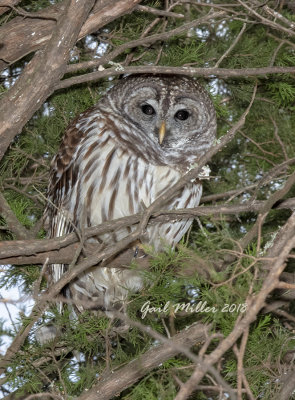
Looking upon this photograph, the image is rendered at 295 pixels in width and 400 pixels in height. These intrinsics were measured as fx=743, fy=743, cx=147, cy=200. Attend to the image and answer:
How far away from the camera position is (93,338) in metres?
3.69

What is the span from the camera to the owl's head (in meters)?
4.54


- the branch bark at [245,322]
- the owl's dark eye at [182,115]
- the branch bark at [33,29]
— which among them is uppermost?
the branch bark at [33,29]

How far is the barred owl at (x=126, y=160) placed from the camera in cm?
420

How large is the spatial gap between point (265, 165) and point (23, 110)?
7.11ft

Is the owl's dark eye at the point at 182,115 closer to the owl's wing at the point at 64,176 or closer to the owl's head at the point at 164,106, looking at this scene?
the owl's head at the point at 164,106

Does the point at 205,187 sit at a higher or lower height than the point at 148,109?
lower

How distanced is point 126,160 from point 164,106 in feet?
1.71

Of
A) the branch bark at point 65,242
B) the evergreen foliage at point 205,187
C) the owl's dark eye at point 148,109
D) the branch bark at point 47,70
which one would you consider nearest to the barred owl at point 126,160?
the owl's dark eye at point 148,109

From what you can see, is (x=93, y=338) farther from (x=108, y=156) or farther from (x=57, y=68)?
(x=57, y=68)

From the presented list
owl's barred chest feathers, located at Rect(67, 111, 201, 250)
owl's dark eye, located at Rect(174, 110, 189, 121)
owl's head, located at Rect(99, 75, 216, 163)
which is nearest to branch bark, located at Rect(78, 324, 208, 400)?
owl's barred chest feathers, located at Rect(67, 111, 201, 250)

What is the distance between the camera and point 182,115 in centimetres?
Result: 466

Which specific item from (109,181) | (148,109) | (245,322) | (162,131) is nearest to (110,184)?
(109,181)

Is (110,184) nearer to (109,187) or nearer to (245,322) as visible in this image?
(109,187)

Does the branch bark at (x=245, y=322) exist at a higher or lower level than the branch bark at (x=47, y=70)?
lower
